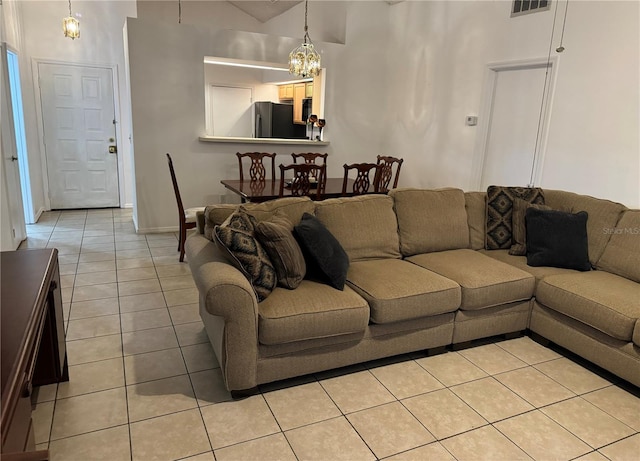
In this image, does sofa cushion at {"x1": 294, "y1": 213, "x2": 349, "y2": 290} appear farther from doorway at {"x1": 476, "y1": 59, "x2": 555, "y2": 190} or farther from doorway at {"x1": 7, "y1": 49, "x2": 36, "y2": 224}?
doorway at {"x1": 7, "y1": 49, "x2": 36, "y2": 224}

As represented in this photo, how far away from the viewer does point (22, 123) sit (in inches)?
219

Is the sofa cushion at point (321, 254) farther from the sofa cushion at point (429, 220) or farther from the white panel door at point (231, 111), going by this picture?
the white panel door at point (231, 111)

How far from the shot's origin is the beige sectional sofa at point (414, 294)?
2.23 metres

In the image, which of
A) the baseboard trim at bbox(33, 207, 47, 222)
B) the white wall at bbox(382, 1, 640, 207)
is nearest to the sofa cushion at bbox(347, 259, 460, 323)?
the white wall at bbox(382, 1, 640, 207)

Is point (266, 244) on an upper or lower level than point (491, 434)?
upper

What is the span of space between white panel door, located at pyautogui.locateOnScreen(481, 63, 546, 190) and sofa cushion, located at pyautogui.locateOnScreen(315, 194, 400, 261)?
6.75 feet

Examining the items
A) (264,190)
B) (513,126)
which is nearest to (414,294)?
(264,190)

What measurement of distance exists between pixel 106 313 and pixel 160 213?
2372 millimetres

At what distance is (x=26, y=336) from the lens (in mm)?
1362

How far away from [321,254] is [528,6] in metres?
3.46

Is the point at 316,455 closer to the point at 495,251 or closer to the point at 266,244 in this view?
the point at 266,244

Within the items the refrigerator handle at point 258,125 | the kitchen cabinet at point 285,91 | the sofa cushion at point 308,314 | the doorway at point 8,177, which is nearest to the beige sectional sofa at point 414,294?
the sofa cushion at point 308,314

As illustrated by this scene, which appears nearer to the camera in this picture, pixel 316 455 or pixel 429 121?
pixel 316 455

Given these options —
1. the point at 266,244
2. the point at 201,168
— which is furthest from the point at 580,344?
the point at 201,168
